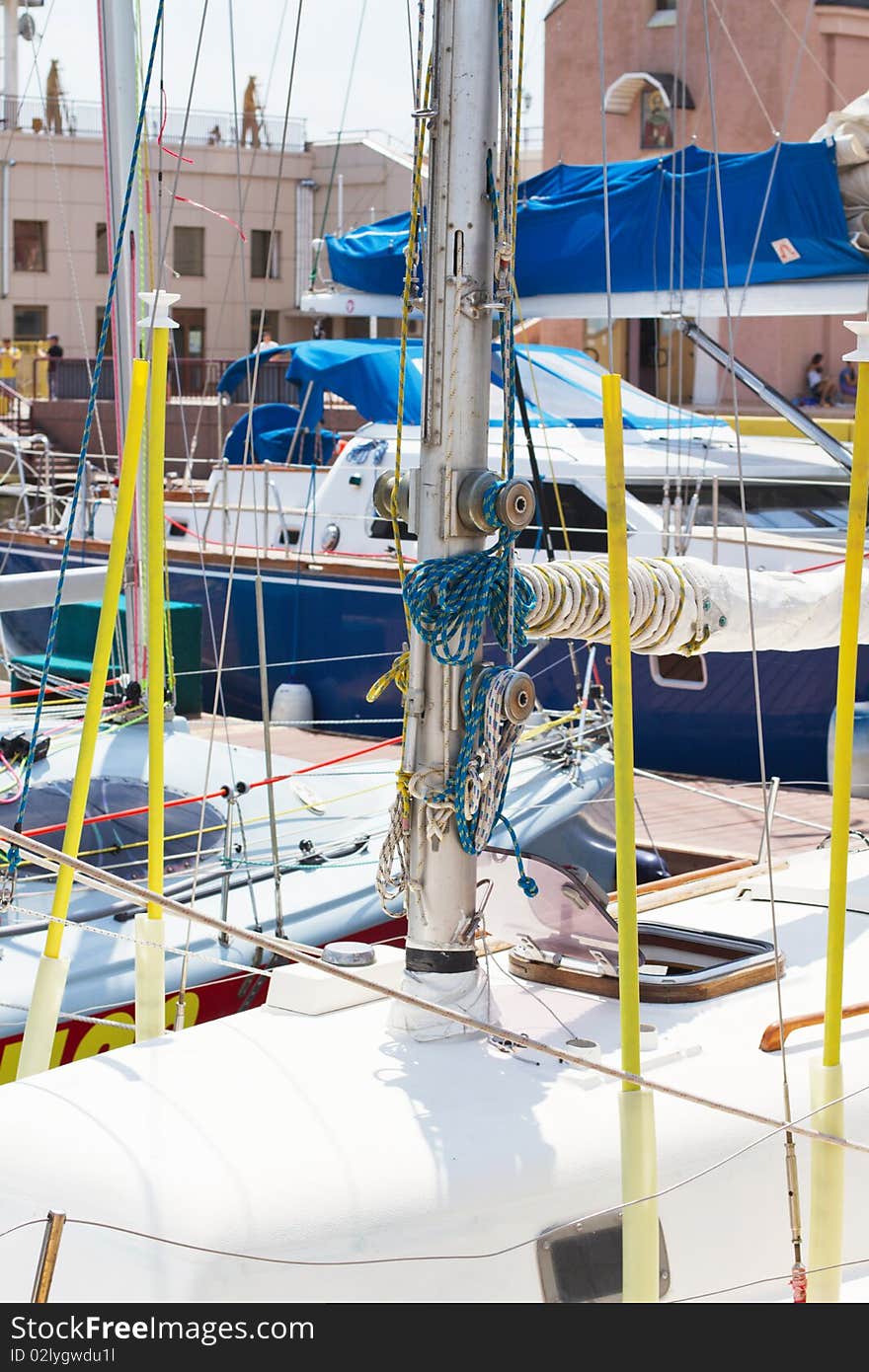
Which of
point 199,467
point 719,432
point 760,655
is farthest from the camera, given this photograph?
point 199,467

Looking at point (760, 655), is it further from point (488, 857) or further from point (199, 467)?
point (199, 467)

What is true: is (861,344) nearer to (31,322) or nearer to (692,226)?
(692,226)

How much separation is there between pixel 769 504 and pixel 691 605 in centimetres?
609

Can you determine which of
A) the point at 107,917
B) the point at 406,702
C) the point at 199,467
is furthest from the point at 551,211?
the point at 199,467

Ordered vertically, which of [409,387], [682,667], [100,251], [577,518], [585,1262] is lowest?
[585,1262]

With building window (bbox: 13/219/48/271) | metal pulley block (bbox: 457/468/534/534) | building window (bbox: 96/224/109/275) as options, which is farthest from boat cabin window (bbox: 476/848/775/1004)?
building window (bbox: 13/219/48/271)

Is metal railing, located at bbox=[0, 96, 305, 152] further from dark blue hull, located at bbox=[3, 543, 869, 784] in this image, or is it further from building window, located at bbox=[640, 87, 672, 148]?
dark blue hull, located at bbox=[3, 543, 869, 784]

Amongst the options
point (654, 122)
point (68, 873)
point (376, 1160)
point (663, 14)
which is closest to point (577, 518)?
point (68, 873)

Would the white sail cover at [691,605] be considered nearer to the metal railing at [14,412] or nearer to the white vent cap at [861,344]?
the white vent cap at [861,344]

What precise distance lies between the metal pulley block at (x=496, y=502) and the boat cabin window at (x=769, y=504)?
6.17m

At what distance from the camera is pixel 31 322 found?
3300 cm

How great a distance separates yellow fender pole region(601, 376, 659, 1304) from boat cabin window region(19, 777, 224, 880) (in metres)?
2.63

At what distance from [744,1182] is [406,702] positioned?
1193 mm
